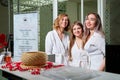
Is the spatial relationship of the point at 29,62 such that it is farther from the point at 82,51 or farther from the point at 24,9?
the point at 24,9

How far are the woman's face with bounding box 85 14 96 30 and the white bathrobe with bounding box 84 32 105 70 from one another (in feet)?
0.32

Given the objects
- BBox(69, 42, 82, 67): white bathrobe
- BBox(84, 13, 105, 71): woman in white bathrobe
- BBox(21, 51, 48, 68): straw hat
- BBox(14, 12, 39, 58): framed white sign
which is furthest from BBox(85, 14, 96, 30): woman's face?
BBox(21, 51, 48, 68): straw hat

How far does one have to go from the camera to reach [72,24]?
2.56 metres

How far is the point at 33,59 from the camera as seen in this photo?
145 centimetres

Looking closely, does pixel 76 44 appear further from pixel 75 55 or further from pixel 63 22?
pixel 63 22

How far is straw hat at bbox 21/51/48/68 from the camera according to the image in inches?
56.9

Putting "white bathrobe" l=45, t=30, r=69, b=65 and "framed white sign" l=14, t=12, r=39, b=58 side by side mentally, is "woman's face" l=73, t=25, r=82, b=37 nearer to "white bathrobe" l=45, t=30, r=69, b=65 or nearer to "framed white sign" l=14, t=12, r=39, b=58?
A: "white bathrobe" l=45, t=30, r=69, b=65

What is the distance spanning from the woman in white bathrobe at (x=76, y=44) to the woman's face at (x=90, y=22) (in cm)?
13

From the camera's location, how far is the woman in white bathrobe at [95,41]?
88.4 inches

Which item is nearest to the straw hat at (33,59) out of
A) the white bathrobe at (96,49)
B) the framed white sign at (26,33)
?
the white bathrobe at (96,49)

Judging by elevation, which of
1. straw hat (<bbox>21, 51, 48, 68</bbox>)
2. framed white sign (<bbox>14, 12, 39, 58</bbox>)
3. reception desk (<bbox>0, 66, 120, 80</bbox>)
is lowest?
reception desk (<bbox>0, 66, 120, 80</bbox>)

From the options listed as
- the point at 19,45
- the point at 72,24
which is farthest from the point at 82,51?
the point at 19,45

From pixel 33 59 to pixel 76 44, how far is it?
1.15 metres

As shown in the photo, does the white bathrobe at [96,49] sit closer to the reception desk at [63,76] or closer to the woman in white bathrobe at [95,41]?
the woman in white bathrobe at [95,41]
